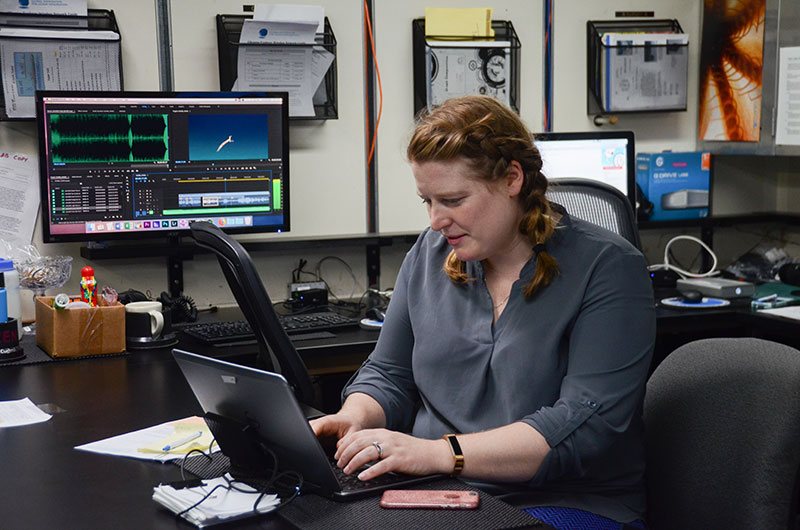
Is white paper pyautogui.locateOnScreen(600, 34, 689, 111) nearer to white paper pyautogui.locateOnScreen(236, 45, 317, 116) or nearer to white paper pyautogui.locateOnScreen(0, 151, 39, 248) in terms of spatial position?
white paper pyautogui.locateOnScreen(236, 45, 317, 116)

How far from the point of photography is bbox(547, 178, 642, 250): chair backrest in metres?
2.08

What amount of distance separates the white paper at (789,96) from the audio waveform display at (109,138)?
6.55 feet

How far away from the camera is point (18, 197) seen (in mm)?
2566

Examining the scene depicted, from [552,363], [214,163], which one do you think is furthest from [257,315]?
[214,163]

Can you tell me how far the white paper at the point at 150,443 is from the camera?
1461mm

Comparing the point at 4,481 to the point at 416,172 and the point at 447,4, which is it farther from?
the point at 447,4

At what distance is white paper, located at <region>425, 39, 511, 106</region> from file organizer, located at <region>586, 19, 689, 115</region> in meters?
0.35

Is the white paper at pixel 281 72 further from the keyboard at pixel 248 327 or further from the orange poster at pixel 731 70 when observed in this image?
the orange poster at pixel 731 70

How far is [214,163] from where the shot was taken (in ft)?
8.69

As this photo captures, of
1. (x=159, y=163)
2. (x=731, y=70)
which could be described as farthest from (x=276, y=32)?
(x=731, y=70)

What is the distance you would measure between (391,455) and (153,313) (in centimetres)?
120

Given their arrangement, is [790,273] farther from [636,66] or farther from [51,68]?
[51,68]

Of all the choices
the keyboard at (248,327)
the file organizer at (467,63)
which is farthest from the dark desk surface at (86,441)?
the file organizer at (467,63)

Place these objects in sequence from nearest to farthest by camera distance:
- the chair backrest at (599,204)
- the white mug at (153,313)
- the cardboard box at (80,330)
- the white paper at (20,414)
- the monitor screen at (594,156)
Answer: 1. the white paper at (20,414)
2. the chair backrest at (599,204)
3. the cardboard box at (80,330)
4. the white mug at (153,313)
5. the monitor screen at (594,156)
